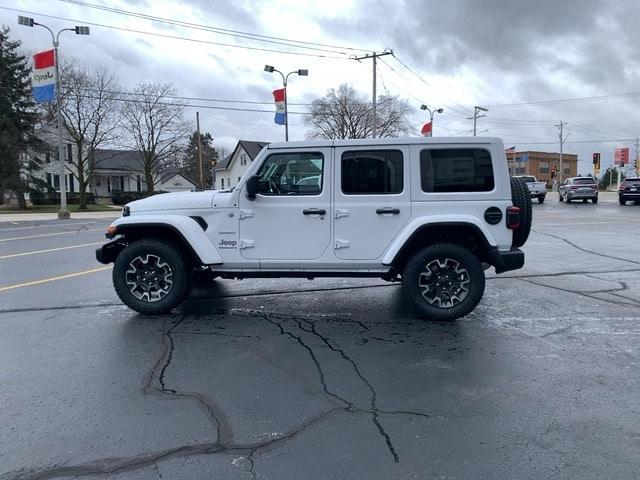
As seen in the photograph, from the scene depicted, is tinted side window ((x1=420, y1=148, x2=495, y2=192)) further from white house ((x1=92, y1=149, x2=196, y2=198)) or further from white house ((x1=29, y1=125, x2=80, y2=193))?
Result: white house ((x1=92, y1=149, x2=196, y2=198))

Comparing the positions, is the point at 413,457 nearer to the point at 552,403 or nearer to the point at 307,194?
the point at 552,403

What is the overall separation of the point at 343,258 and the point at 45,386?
3100 millimetres

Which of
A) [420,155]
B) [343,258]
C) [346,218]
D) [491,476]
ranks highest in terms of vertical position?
[420,155]

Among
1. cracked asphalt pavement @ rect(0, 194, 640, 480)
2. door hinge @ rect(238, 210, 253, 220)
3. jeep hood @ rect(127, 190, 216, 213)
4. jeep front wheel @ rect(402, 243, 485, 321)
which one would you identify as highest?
jeep hood @ rect(127, 190, 216, 213)

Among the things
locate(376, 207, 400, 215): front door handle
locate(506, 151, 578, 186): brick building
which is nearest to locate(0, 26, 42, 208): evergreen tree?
locate(376, 207, 400, 215): front door handle

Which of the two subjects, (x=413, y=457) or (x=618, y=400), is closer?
(x=413, y=457)

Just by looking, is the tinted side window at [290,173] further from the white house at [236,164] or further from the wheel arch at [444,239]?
the white house at [236,164]

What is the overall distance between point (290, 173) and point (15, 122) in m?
41.7

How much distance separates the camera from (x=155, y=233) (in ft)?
19.2

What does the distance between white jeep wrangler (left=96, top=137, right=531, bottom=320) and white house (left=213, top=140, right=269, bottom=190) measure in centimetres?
6031

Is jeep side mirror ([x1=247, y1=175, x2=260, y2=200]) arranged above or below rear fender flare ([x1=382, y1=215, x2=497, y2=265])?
above

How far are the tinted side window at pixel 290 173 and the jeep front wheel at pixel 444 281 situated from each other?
147 centimetres

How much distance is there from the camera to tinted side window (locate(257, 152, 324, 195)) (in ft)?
18.4

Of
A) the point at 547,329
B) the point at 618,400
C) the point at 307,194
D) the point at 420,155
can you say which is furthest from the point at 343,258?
the point at 618,400
